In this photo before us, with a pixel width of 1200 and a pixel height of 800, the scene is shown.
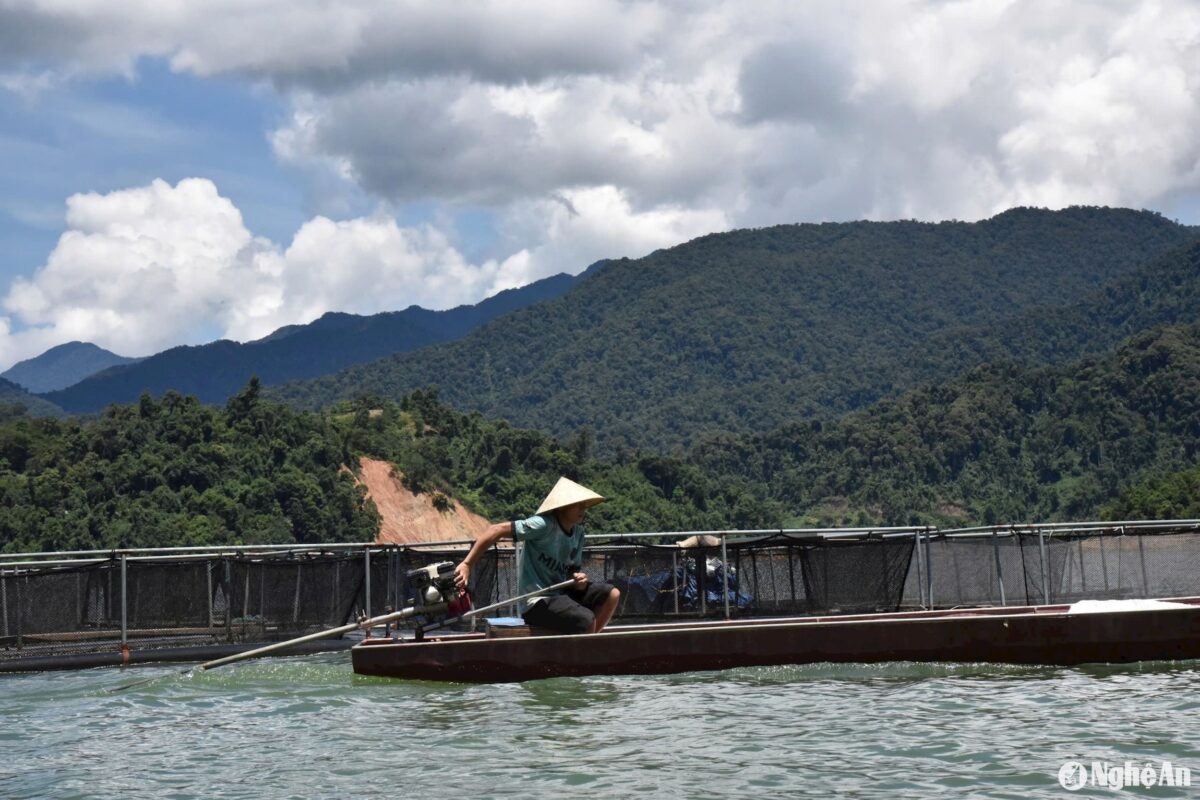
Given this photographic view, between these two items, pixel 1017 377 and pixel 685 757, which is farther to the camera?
pixel 1017 377

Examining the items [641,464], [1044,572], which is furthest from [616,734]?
[641,464]

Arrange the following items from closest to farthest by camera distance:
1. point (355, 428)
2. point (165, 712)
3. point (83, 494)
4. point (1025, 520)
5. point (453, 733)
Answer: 1. point (453, 733)
2. point (165, 712)
3. point (83, 494)
4. point (355, 428)
5. point (1025, 520)

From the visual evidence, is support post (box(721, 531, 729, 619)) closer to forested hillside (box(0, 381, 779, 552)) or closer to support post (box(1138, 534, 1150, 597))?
support post (box(1138, 534, 1150, 597))

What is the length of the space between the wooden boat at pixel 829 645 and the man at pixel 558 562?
26 centimetres

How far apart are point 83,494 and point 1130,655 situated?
60750 mm

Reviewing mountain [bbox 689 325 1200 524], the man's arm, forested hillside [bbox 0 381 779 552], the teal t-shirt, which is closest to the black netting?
the teal t-shirt

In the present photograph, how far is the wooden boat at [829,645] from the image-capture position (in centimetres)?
1494

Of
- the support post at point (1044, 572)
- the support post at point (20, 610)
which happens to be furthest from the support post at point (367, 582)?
the support post at point (1044, 572)

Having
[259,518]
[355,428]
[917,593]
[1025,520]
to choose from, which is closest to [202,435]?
[259,518]

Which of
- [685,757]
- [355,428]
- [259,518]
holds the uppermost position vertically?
[355,428]

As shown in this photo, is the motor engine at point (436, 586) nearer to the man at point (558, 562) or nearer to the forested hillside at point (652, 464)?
the man at point (558, 562)

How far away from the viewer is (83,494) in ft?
227

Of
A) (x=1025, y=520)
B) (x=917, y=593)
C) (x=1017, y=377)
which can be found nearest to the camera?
(x=917, y=593)

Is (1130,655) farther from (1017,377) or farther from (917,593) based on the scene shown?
(1017,377)
